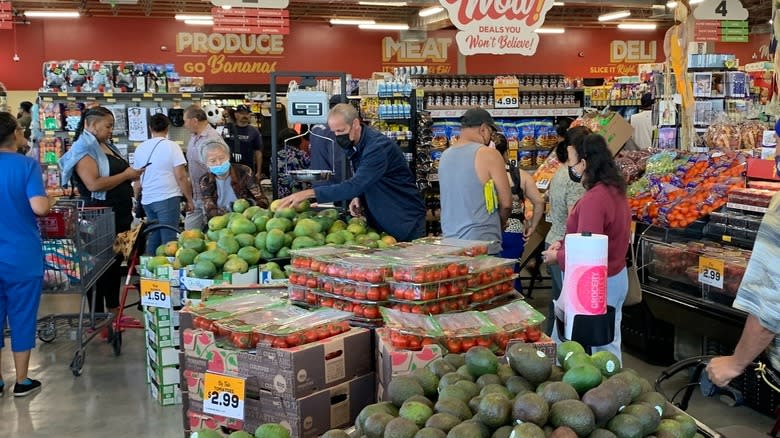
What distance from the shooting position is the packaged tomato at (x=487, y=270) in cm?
315

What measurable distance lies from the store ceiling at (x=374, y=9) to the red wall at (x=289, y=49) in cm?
44

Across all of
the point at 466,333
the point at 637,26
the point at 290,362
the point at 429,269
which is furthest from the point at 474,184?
the point at 637,26

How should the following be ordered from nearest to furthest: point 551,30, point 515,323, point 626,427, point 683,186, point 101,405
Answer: point 626,427 < point 515,323 < point 101,405 < point 683,186 < point 551,30

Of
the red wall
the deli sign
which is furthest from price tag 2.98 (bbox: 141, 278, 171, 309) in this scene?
the red wall

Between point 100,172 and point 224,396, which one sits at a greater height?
point 100,172

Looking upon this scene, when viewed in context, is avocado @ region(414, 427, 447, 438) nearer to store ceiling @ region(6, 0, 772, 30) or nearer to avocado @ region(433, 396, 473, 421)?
avocado @ region(433, 396, 473, 421)

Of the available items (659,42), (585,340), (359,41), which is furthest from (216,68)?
(585,340)

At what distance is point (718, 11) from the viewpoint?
14.8 m

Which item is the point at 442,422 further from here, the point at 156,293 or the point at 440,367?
the point at 156,293

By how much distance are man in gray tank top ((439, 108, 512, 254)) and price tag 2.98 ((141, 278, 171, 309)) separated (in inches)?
69.9

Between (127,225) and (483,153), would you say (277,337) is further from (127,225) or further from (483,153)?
(127,225)

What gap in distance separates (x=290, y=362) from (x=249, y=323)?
354 millimetres

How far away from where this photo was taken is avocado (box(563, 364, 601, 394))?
1.94 meters

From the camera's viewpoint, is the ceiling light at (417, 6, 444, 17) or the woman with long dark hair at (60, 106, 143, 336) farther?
the ceiling light at (417, 6, 444, 17)
